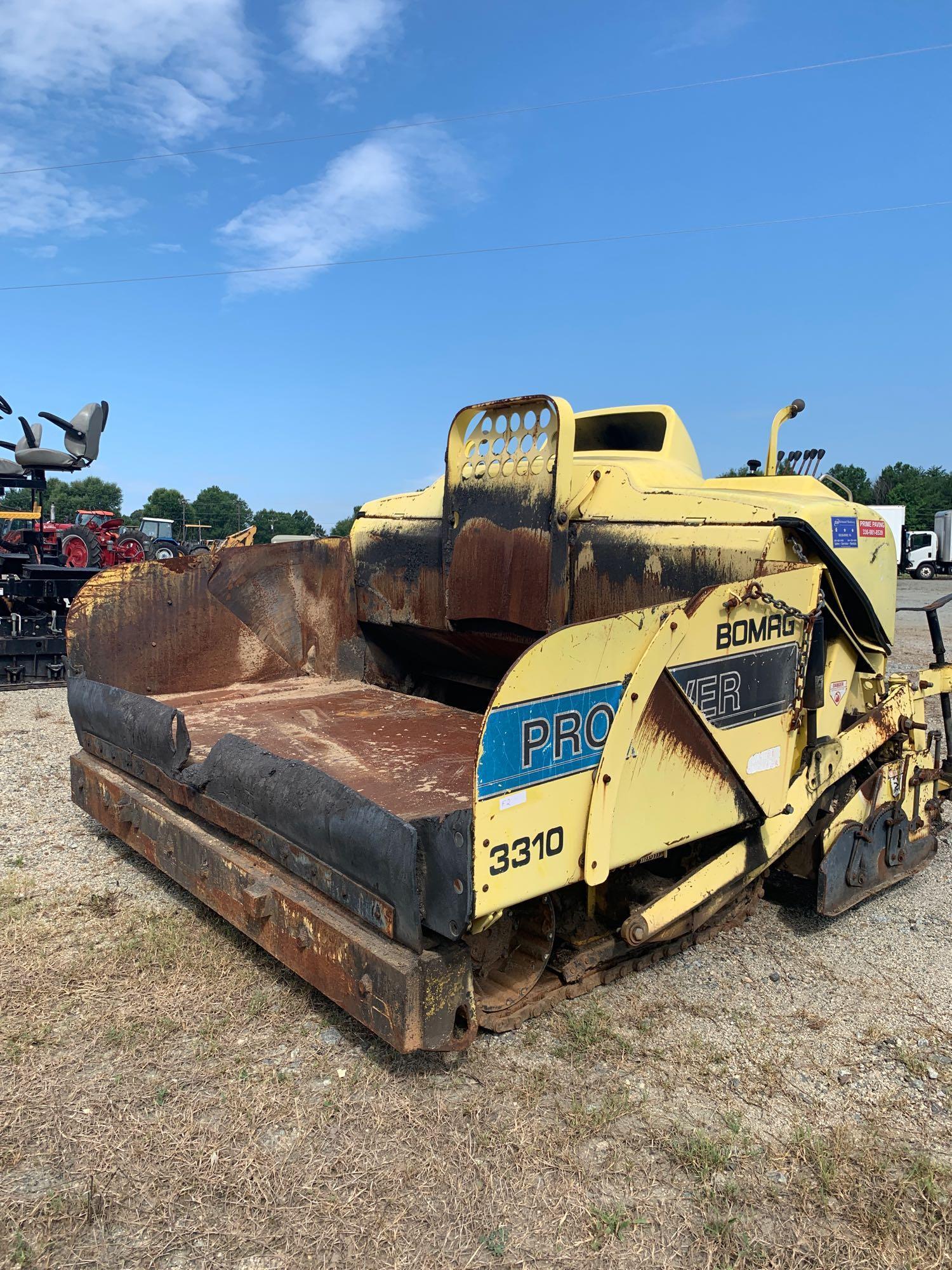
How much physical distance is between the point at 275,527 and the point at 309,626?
8607 centimetres

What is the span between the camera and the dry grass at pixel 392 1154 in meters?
2.15

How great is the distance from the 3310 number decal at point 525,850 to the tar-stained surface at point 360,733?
0.64 metres

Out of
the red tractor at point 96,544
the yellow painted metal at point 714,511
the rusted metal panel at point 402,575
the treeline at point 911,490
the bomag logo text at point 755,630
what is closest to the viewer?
the bomag logo text at point 755,630

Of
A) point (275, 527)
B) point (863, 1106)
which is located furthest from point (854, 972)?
point (275, 527)

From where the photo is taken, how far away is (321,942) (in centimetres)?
277

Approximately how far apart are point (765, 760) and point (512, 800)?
47.1 inches

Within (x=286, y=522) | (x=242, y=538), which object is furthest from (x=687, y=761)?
(x=286, y=522)

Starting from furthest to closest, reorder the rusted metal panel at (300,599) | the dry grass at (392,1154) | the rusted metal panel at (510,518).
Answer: the rusted metal panel at (300,599), the rusted metal panel at (510,518), the dry grass at (392,1154)

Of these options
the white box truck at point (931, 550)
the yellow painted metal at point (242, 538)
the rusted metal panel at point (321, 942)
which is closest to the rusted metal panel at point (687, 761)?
the rusted metal panel at point (321, 942)

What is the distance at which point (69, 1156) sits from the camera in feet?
7.95

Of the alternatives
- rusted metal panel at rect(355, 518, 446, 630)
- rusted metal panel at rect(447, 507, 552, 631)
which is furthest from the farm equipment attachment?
rusted metal panel at rect(447, 507, 552, 631)

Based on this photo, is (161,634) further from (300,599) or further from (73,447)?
(73,447)

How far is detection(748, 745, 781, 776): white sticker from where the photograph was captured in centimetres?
316

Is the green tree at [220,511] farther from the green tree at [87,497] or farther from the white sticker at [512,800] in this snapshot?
the white sticker at [512,800]
